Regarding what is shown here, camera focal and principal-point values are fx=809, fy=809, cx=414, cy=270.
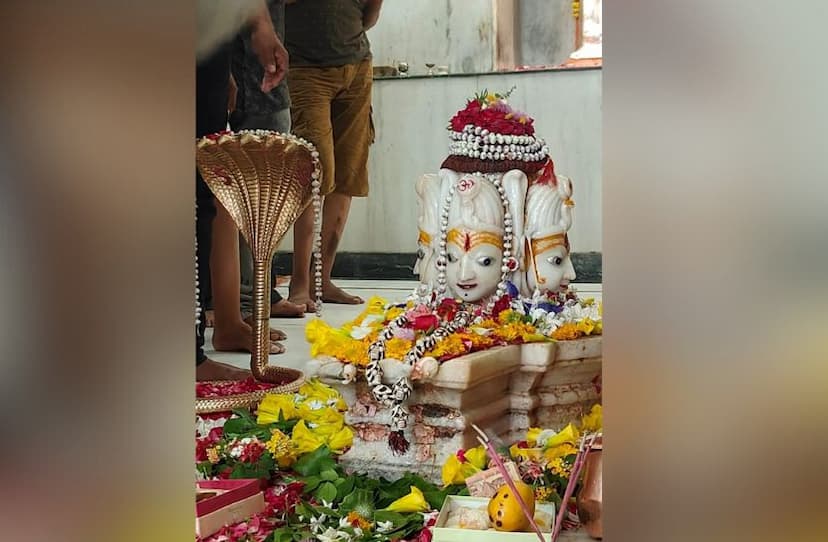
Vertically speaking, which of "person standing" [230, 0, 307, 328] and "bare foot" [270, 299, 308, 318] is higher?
"person standing" [230, 0, 307, 328]

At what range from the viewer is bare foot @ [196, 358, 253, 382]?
8.02 feet

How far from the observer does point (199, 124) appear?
2.38 meters

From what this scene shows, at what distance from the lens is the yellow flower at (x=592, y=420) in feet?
6.97

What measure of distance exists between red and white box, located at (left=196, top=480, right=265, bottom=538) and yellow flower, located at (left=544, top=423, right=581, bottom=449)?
72 centimetres

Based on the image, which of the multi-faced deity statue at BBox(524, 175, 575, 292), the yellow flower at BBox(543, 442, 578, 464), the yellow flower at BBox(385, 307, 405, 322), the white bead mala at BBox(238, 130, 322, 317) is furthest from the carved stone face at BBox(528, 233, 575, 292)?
the white bead mala at BBox(238, 130, 322, 317)

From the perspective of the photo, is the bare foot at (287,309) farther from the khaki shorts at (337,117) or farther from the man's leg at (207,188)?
the khaki shorts at (337,117)

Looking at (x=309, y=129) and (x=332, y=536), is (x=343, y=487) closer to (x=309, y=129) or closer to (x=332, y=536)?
(x=332, y=536)

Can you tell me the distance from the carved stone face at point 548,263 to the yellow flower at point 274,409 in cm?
79

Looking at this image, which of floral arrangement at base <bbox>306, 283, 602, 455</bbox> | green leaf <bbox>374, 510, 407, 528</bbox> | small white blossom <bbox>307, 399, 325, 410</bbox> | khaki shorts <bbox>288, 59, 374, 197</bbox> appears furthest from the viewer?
khaki shorts <bbox>288, 59, 374, 197</bbox>

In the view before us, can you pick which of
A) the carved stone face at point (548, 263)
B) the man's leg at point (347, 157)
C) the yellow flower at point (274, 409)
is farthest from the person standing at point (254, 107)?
the carved stone face at point (548, 263)

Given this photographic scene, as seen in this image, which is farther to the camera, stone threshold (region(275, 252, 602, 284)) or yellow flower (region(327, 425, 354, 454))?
stone threshold (region(275, 252, 602, 284))

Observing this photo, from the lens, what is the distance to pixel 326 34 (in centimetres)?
246

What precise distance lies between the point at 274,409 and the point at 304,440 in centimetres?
21

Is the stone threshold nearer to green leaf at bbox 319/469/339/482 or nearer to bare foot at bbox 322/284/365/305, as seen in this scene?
bare foot at bbox 322/284/365/305
